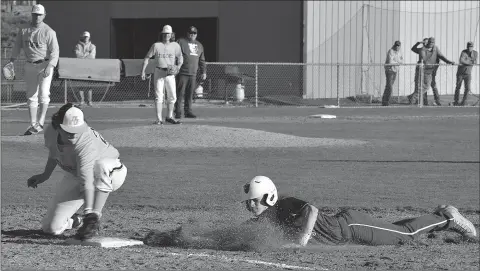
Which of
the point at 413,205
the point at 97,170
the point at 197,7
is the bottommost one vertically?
the point at 413,205

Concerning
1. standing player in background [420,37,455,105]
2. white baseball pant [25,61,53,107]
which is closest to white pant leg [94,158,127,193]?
white baseball pant [25,61,53,107]

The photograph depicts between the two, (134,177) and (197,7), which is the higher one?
(197,7)

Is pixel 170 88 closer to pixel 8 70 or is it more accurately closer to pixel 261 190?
pixel 8 70

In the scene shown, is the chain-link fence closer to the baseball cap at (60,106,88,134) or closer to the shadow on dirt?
the shadow on dirt

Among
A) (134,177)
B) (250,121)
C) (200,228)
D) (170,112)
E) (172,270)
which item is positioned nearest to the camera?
(172,270)

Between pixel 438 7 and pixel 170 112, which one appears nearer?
pixel 170 112

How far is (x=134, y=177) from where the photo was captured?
15102mm

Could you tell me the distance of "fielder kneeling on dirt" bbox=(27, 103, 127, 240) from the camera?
9570 millimetres

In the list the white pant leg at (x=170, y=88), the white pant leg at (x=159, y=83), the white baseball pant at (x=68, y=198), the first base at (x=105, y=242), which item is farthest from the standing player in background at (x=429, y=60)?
the first base at (x=105, y=242)

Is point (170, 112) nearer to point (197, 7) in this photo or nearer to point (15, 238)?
point (15, 238)

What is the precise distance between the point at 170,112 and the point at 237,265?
1159cm

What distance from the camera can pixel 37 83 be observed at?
57.0ft

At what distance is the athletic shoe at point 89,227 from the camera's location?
31.3 ft

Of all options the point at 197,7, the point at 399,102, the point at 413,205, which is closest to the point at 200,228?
the point at 413,205
